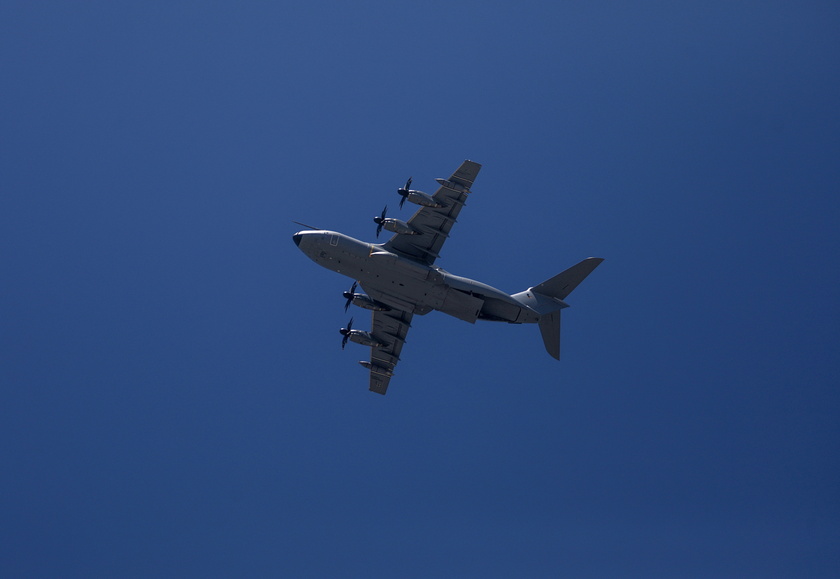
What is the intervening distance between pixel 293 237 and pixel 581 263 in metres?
24.2

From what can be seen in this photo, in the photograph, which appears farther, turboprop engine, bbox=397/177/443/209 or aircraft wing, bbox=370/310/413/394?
aircraft wing, bbox=370/310/413/394

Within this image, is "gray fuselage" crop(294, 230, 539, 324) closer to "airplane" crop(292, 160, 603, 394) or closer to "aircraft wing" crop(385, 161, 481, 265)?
"airplane" crop(292, 160, 603, 394)

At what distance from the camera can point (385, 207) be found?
59.6 metres

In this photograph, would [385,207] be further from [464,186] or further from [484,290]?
[484,290]

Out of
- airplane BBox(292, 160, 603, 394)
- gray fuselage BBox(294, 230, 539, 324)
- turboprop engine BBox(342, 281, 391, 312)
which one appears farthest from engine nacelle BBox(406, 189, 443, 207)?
turboprop engine BBox(342, 281, 391, 312)

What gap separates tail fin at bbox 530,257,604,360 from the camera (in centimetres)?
6166

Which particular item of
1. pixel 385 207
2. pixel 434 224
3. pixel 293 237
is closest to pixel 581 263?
pixel 434 224

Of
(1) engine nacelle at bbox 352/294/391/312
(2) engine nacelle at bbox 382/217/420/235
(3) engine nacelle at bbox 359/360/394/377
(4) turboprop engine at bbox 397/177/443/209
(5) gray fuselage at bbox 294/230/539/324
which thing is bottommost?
(3) engine nacelle at bbox 359/360/394/377

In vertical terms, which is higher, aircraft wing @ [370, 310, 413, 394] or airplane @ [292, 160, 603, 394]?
airplane @ [292, 160, 603, 394]

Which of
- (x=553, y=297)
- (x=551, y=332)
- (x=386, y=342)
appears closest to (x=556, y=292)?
(x=553, y=297)

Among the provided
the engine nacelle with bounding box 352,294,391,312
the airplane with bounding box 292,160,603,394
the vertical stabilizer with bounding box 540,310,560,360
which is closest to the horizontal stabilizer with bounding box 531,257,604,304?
the airplane with bounding box 292,160,603,394

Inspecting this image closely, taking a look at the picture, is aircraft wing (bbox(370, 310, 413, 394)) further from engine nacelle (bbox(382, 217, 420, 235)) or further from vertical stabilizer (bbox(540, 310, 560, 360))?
vertical stabilizer (bbox(540, 310, 560, 360))

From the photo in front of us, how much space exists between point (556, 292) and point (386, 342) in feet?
53.5

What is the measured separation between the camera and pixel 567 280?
2446 inches
